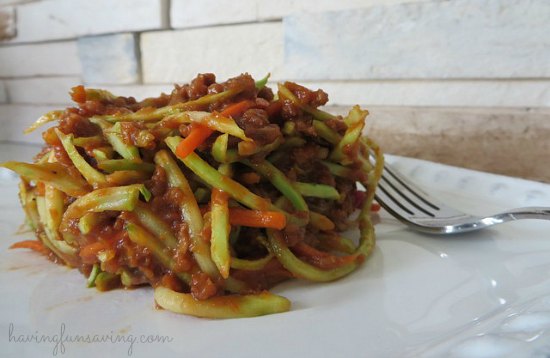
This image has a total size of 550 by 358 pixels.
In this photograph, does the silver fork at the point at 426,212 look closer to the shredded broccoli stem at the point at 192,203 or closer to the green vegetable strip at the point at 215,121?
the shredded broccoli stem at the point at 192,203

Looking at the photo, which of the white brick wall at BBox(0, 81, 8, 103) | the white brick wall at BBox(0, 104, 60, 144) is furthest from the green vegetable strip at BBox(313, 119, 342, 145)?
the white brick wall at BBox(0, 81, 8, 103)

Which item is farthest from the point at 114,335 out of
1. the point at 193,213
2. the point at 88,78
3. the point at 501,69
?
the point at 88,78

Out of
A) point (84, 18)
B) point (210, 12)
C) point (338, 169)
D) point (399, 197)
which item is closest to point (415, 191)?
point (399, 197)

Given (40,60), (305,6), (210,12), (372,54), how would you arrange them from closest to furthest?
1. (372,54)
2. (305,6)
3. (210,12)
4. (40,60)

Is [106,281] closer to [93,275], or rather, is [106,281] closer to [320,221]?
[93,275]

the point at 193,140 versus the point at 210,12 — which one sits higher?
the point at 210,12

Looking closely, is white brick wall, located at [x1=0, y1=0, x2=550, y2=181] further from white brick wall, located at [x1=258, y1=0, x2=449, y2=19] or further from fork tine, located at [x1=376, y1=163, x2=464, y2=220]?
fork tine, located at [x1=376, y1=163, x2=464, y2=220]

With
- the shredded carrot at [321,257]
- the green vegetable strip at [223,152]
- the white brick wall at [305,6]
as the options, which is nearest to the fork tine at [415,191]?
the shredded carrot at [321,257]
